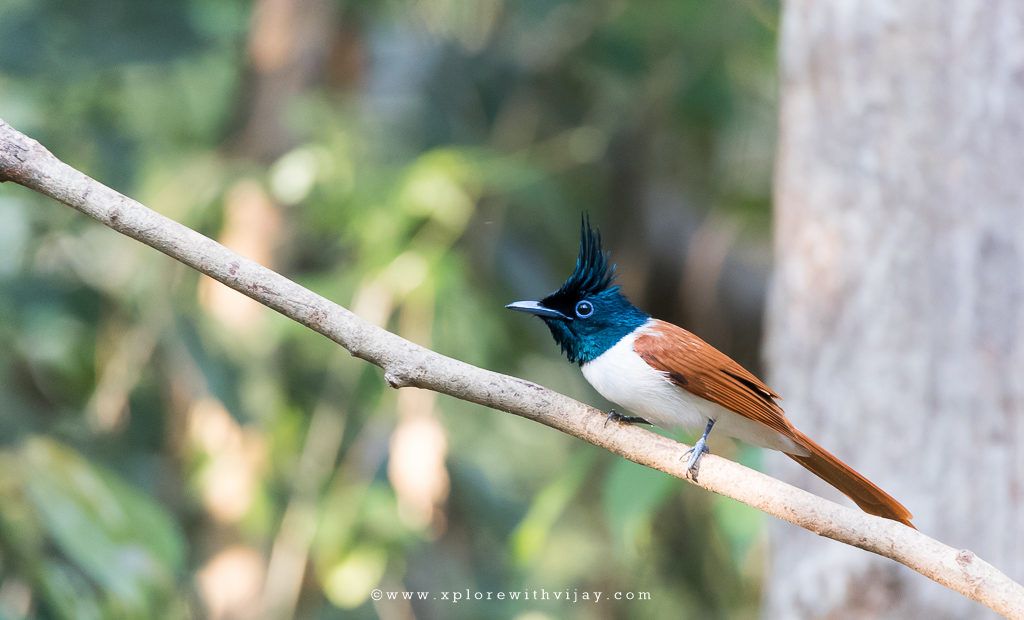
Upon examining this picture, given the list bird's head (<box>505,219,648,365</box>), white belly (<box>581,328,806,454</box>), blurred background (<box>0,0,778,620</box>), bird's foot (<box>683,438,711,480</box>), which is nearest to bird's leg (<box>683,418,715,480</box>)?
bird's foot (<box>683,438,711,480</box>)

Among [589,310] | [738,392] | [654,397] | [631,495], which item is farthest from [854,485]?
[631,495]

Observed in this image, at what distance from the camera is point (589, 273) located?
6.82ft

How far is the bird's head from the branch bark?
39cm

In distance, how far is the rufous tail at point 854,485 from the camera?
1692mm

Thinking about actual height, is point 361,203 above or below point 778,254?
above

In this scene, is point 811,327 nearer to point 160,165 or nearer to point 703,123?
point 703,123

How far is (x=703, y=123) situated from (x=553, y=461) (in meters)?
2.63

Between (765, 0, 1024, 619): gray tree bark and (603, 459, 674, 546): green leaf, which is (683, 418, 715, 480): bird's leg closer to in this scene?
(603, 459, 674, 546): green leaf

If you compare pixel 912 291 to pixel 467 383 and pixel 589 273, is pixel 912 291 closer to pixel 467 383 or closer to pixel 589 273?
pixel 589 273

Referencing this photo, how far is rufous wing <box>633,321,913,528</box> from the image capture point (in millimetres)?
1719

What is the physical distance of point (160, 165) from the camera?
5250mm

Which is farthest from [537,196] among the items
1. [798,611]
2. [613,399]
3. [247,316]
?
[613,399]

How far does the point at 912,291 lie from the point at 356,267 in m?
2.38

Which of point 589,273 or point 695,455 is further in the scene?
point 589,273
